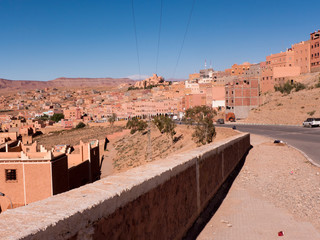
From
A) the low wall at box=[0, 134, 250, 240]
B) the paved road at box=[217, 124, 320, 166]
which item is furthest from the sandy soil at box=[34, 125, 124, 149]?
the low wall at box=[0, 134, 250, 240]

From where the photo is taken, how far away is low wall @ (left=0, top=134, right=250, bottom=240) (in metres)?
2.17

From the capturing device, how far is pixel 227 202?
23.2ft

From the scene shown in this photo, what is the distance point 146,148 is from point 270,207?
127 feet

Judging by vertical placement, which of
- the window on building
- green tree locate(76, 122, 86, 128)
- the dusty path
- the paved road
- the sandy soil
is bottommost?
the sandy soil

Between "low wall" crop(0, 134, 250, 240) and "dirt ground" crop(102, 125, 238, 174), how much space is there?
23.2 metres

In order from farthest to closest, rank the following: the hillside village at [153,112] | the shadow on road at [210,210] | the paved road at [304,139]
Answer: the hillside village at [153,112] < the paved road at [304,139] < the shadow on road at [210,210]

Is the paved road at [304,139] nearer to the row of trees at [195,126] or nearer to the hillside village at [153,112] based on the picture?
the row of trees at [195,126]

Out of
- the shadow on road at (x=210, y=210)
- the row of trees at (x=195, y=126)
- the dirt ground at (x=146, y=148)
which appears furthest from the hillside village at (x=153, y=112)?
the shadow on road at (x=210, y=210)

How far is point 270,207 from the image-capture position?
22.0 ft

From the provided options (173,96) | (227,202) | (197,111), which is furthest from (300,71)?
(227,202)

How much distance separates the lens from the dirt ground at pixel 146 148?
112ft

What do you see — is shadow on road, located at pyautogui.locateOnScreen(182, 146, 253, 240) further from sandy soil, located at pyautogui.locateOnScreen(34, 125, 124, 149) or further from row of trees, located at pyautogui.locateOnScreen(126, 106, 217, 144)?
sandy soil, located at pyautogui.locateOnScreen(34, 125, 124, 149)

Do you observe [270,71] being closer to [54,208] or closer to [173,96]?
[173,96]

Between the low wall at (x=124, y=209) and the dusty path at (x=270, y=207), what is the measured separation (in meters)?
0.64
